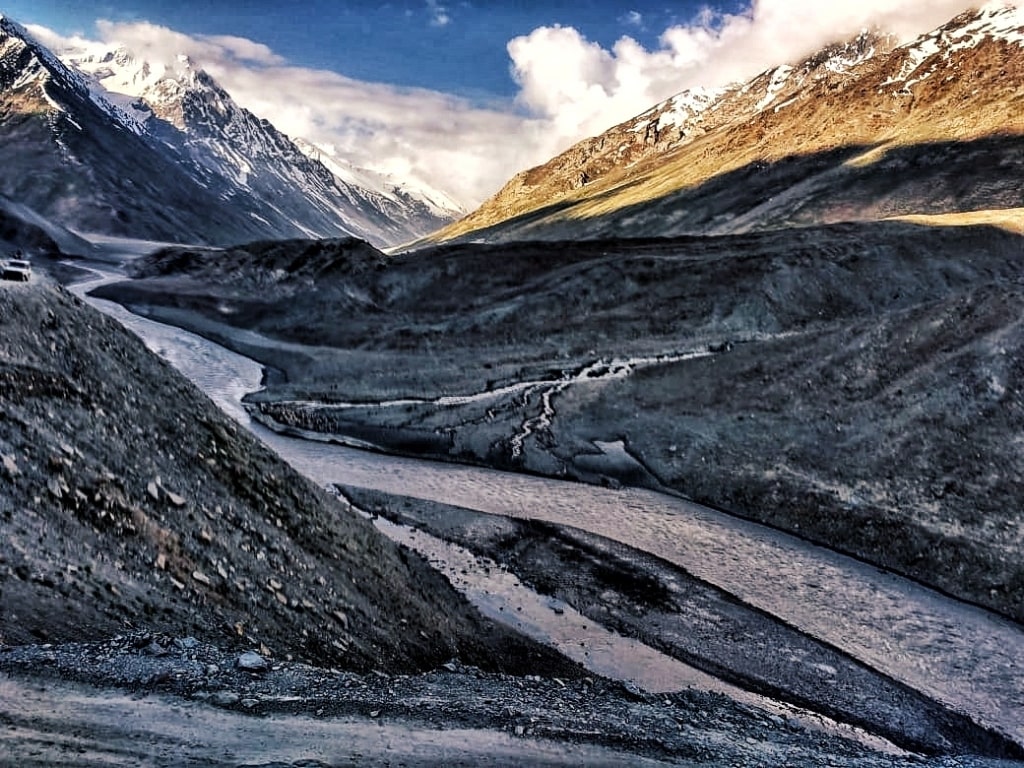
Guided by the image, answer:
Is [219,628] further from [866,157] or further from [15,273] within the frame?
[866,157]

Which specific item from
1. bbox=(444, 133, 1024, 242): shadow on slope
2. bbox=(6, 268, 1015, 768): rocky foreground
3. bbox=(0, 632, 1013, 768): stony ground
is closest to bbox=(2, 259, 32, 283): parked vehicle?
bbox=(6, 268, 1015, 768): rocky foreground

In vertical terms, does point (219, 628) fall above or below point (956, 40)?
below

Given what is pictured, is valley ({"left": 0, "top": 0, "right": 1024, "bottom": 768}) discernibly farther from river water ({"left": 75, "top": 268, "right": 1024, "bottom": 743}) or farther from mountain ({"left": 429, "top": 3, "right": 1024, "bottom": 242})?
mountain ({"left": 429, "top": 3, "right": 1024, "bottom": 242})

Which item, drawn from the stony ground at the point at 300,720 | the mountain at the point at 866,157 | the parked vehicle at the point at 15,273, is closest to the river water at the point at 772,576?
the stony ground at the point at 300,720

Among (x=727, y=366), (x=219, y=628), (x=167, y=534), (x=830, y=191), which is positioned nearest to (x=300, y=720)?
(x=219, y=628)

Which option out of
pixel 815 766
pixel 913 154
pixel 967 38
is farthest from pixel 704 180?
pixel 815 766
